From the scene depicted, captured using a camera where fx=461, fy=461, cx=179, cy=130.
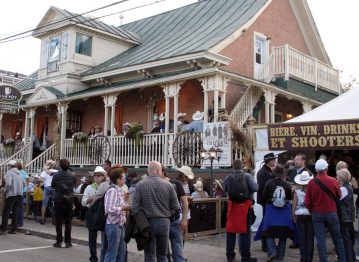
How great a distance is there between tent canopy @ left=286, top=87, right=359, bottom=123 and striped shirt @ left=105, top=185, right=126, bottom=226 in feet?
17.9

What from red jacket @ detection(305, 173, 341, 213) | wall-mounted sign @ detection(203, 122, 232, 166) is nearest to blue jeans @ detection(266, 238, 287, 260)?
red jacket @ detection(305, 173, 341, 213)

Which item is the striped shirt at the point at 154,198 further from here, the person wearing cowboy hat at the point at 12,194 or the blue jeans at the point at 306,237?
the person wearing cowboy hat at the point at 12,194

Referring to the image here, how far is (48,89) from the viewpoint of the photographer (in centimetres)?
2022

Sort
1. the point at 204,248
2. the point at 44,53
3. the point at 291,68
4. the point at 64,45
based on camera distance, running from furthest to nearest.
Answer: the point at 44,53 → the point at 64,45 → the point at 291,68 → the point at 204,248

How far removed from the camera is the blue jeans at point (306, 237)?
7.64 m

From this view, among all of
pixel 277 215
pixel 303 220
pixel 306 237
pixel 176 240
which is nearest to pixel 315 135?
pixel 277 215

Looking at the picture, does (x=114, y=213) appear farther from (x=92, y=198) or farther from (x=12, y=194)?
(x=12, y=194)

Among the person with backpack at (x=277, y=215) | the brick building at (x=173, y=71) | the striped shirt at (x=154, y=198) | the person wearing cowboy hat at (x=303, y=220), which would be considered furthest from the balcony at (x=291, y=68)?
the striped shirt at (x=154, y=198)

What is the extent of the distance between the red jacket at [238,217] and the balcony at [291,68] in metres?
10.1

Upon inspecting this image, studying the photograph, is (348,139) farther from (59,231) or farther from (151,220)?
(59,231)

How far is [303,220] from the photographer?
781 cm

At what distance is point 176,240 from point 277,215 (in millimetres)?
1988

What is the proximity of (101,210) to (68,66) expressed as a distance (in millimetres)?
13877

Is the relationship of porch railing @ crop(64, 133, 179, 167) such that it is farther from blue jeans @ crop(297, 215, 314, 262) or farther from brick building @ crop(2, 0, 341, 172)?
blue jeans @ crop(297, 215, 314, 262)
